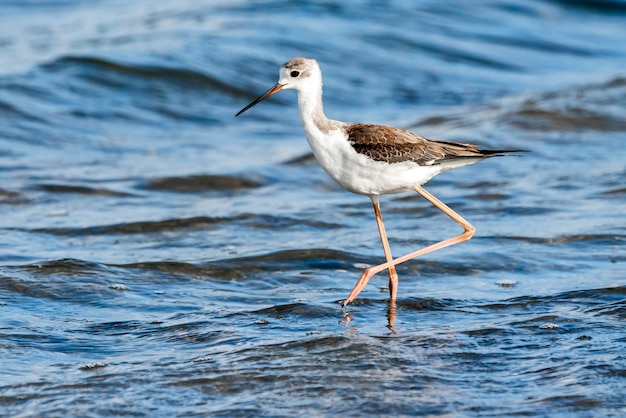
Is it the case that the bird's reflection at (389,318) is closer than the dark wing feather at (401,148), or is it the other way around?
the bird's reflection at (389,318)

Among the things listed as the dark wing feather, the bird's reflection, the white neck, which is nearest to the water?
the bird's reflection

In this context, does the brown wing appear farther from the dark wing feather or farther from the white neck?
the white neck

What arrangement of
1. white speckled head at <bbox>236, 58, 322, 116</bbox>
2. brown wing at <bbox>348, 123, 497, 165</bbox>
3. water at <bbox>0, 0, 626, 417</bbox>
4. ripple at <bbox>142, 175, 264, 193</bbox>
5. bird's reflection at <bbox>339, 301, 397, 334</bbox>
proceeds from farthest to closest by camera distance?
1. ripple at <bbox>142, 175, 264, 193</bbox>
2. white speckled head at <bbox>236, 58, 322, 116</bbox>
3. brown wing at <bbox>348, 123, 497, 165</bbox>
4. bird's reflection at <bbox>339, 301, 397, 334</bbox>
5. water at <bbox>0, 0, 626, 417</bbox>

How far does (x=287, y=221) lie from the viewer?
10.6 metres

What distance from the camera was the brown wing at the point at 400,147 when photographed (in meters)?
7.53

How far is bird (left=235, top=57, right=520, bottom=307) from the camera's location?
7531mm

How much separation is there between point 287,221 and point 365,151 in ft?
10.7

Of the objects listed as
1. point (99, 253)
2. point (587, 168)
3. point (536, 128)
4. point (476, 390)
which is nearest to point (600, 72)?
point (536, 128)

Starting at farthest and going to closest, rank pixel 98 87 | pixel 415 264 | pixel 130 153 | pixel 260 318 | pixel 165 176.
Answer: pixel 98 87
pixel 130 153
pixel 165 176
pixel 415 264
pixel 260 318

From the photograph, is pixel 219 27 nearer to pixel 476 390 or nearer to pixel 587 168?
pixel 587 168

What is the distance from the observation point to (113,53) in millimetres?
17203

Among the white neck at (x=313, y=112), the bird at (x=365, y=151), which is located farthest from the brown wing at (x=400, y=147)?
the white neck at (x=313, y=112)

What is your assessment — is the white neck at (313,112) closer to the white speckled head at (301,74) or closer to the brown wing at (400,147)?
the white speckled head at (301,74)

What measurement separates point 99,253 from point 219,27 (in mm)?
10800
